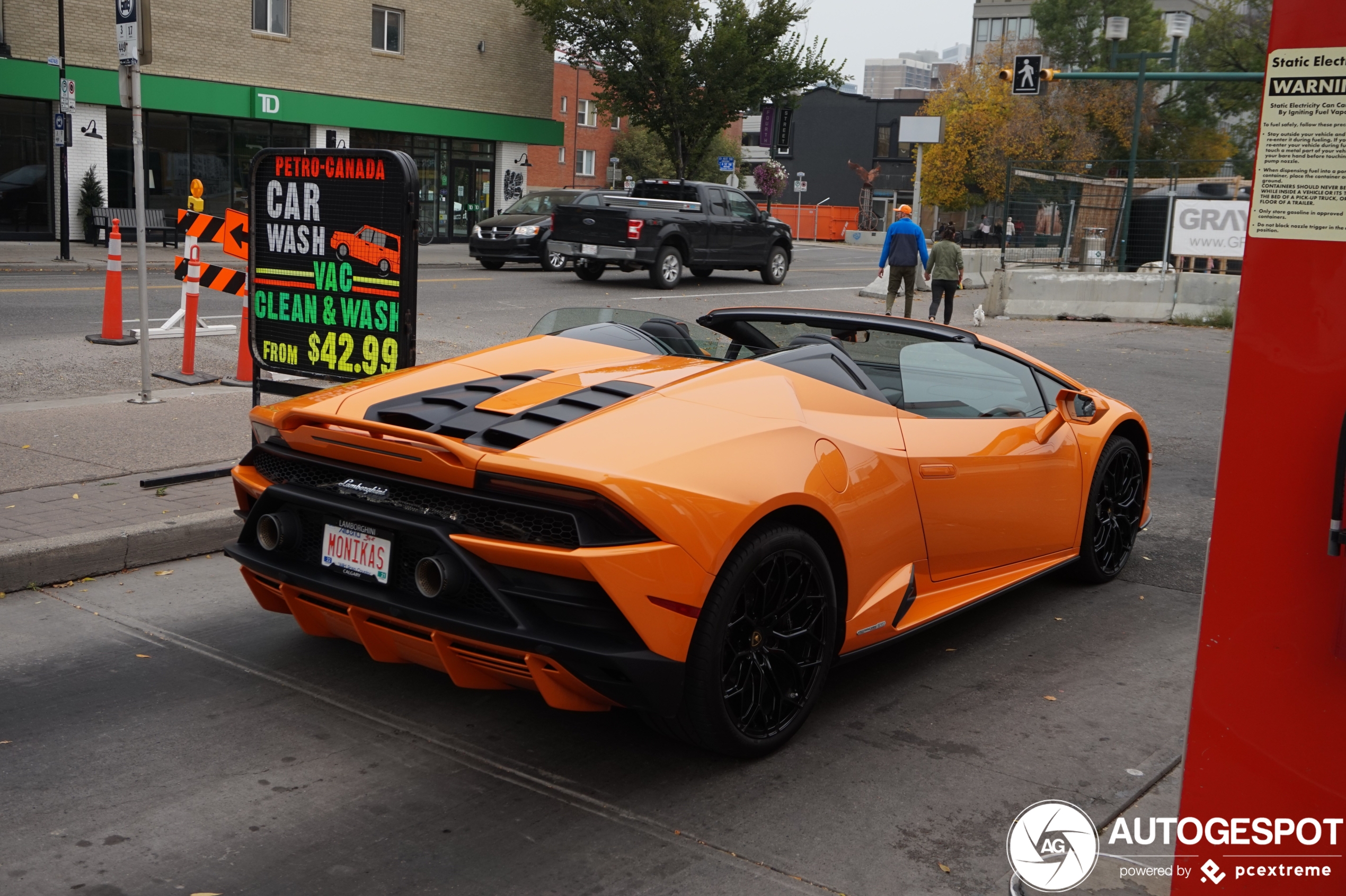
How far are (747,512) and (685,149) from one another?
3990 cm

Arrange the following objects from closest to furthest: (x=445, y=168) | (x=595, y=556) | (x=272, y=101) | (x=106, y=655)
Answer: (x=595, y=556) → (x=106, y=655) → (x=272, y=101) → (x=445, y=168)

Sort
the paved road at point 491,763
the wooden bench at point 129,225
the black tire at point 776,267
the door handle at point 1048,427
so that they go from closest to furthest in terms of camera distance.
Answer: the paved road at point 491,763
the door handle at point 1048,427
the black tire at point 776,267
the wooden bench at point 129,225

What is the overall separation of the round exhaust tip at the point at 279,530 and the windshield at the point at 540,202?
22828 millimetres

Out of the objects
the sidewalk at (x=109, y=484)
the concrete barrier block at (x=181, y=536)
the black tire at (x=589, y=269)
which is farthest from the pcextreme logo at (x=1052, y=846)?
the black tire at (x=589, y=269)

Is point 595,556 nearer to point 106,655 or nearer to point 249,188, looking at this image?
point 106,655

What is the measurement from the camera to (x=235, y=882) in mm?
3008

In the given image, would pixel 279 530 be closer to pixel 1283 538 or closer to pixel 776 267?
pixel 1283 538

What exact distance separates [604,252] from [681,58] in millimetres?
19975

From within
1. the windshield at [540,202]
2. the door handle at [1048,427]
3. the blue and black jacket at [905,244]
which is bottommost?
the door handle at [1048,427]

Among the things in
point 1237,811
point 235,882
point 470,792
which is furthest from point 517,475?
point 1237,811

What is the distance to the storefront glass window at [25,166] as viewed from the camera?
2709cm

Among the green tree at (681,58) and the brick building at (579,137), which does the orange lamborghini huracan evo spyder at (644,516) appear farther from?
the brick building at (579,137)

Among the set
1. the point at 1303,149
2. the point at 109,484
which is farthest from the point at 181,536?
the point at 1303,149

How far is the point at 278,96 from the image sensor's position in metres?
31.9
